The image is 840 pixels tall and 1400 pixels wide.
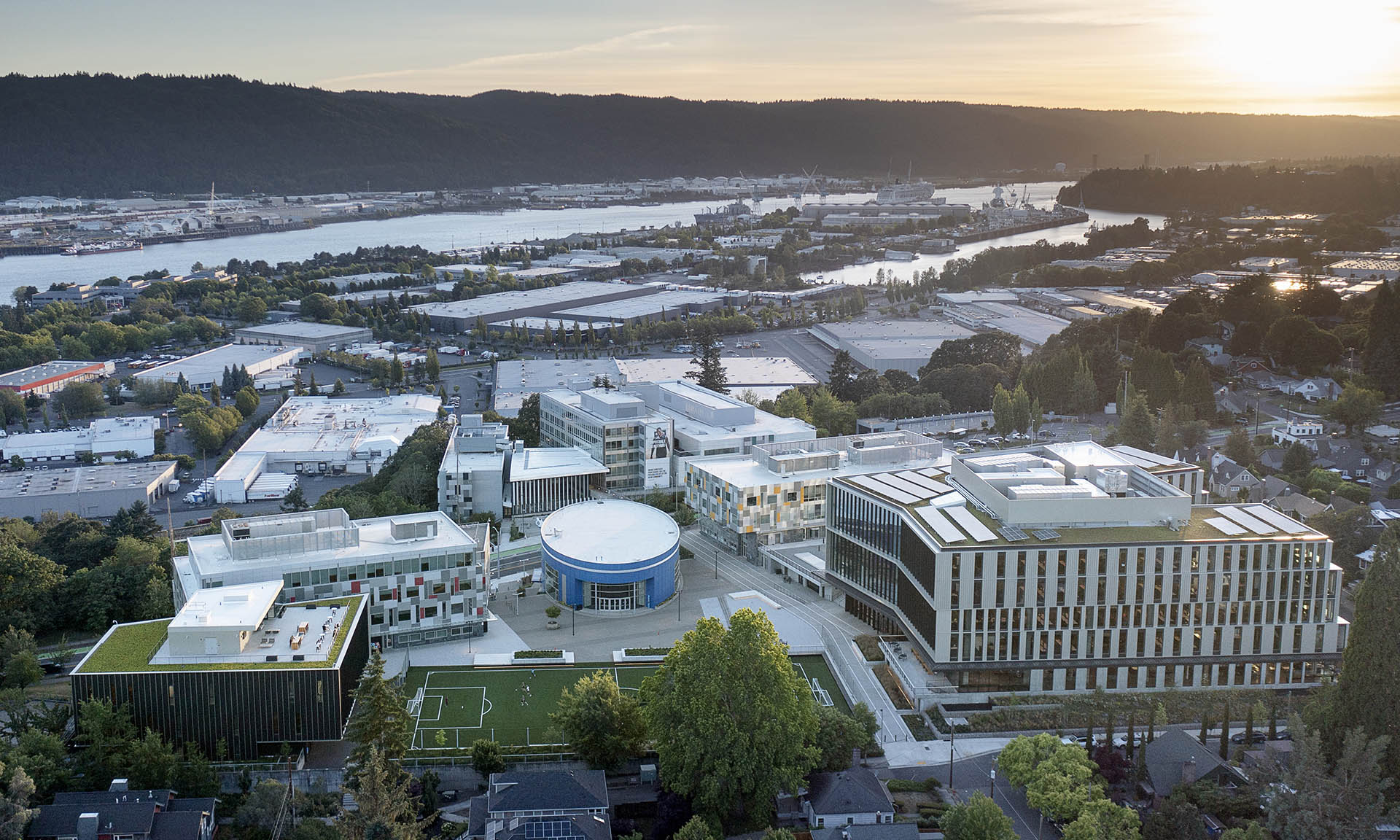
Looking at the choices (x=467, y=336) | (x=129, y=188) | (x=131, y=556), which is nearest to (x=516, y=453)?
(x=131, y=556)

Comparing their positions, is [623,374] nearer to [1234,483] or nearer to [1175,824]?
[1234,483]

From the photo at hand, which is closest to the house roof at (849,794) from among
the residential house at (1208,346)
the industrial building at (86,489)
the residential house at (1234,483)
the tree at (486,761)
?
the tree at (486,761)

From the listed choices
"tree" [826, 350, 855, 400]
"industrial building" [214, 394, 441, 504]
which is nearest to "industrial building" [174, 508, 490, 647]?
"industrial building" [214, 394, 441, 504]

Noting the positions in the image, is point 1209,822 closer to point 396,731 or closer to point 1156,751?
point 1156,751

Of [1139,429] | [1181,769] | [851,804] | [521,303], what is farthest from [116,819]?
[521,303]

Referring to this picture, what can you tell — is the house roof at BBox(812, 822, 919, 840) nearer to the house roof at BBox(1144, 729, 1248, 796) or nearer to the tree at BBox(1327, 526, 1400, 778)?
the house roof at BBox(1144, 729, 1248, 796)

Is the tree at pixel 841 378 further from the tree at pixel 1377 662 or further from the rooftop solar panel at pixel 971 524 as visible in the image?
the tree at pixel 1377 662
